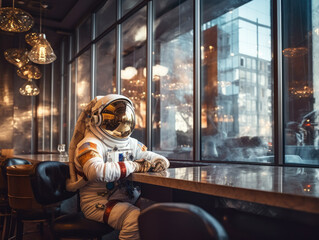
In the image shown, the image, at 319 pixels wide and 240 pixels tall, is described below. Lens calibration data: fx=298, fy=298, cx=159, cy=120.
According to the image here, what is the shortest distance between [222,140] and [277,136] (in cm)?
83

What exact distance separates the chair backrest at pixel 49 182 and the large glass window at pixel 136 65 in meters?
2.25

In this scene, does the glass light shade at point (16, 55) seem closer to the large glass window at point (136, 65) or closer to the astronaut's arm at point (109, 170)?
the large glass window at point (136, 65)

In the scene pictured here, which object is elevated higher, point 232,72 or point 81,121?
point 232,72

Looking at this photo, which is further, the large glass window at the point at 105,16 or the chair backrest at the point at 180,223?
the large glass window at the point at 105,16

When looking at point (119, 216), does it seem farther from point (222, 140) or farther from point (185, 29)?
point (185, 29)

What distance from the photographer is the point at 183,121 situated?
3617 mm

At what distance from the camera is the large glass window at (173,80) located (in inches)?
141

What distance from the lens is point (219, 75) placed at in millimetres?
3246

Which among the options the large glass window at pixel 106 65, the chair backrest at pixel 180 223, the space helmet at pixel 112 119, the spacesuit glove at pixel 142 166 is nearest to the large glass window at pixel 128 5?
the large glass window at pixel 106 65

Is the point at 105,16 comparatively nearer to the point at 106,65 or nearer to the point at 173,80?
the point at 106,65

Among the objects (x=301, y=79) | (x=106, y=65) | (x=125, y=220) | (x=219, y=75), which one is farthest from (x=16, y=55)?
(x=301, y=79)

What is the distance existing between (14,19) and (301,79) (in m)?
3.01

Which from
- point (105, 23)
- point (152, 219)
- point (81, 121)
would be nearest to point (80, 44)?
point (105, 23)

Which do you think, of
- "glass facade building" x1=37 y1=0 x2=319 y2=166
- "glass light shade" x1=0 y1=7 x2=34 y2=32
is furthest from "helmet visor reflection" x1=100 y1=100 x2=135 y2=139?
"glass light shade" x1=0 y1=7 x2=34 y2=32
